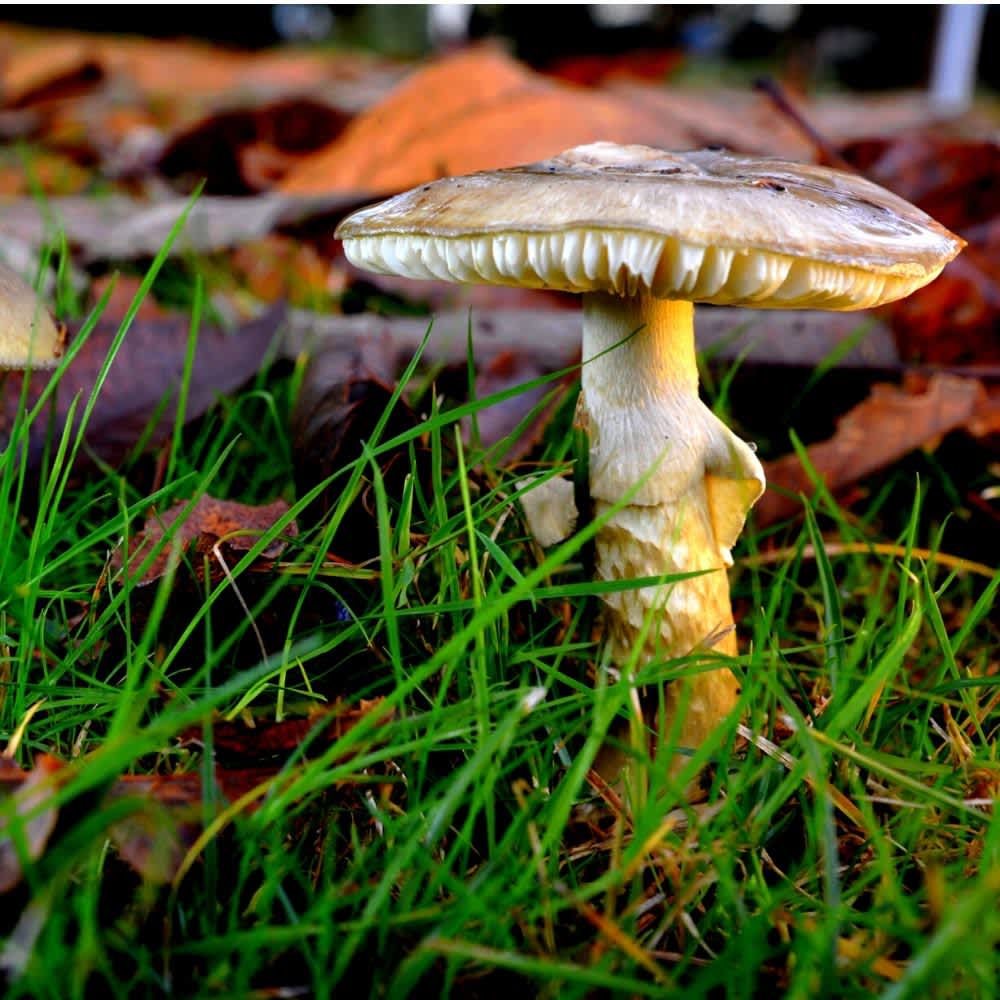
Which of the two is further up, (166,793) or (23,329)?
(23,329)

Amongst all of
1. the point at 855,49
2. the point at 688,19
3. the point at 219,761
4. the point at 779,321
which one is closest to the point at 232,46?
the point at 688,19

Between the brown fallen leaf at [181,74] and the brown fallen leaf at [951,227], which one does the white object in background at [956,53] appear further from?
the brown fallen leaf at [951,227]

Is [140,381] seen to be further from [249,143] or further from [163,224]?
[249,143]

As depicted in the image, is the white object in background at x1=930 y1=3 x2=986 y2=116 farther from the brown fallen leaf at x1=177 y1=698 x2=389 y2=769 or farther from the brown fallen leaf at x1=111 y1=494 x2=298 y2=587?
the brown fallen leaf at x1=177 y1=698 x2=389 y2=769

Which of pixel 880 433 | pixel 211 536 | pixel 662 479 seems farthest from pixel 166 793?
pixel 880 433

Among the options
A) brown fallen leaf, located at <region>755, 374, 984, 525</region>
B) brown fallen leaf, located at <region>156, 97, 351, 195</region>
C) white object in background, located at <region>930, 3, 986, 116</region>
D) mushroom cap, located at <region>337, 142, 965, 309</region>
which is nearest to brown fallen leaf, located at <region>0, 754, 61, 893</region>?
mushroom cap, located at <region>337, 142, 965, 309</region>

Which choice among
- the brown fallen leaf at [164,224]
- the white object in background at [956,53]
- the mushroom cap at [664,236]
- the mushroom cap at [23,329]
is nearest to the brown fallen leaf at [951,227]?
the mushroom cap at [664,236]
